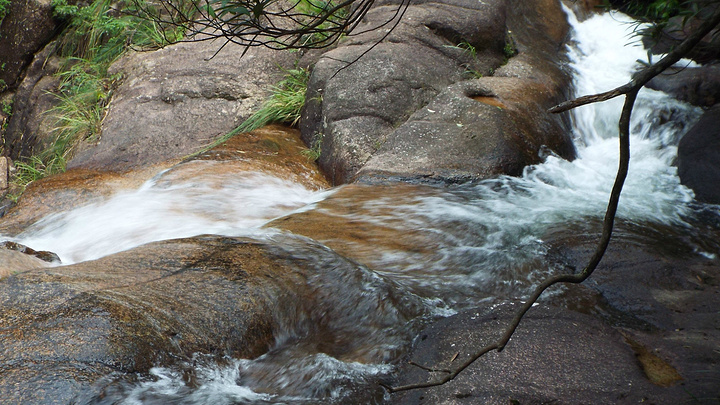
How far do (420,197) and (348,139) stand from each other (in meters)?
1.29

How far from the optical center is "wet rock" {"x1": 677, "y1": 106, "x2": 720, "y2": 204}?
4941 millimetres

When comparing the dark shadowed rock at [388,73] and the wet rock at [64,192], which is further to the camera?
the dark shadowed rock at [388,73]

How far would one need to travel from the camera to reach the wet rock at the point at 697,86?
6.31 meters

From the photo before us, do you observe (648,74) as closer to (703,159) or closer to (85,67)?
(703,159)

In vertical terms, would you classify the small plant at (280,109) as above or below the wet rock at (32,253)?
above

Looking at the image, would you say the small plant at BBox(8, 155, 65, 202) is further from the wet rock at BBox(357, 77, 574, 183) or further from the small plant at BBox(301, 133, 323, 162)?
the wet rock at BBox(357, 77, 574, 183)

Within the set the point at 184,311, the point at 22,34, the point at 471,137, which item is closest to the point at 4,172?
the point at 22,34

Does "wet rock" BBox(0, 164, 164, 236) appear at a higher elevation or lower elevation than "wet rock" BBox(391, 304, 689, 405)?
higher

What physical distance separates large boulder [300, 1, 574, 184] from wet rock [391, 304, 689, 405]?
2190 millimetres

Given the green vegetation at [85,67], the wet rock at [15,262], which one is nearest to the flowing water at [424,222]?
the wet rock at [15,262]

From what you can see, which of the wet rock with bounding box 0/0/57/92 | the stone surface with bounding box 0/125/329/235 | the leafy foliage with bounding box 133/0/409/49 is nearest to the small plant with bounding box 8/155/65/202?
the stone surface with bounding box 0/125/329/235

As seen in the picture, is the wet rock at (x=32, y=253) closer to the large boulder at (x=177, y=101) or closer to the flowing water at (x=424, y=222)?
the flowing water at (x=424, y=222)

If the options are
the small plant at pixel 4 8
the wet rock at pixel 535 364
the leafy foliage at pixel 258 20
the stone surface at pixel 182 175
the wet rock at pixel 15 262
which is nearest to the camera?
the leafy foliage at pixel 258 20

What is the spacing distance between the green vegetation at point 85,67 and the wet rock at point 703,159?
203 inches
